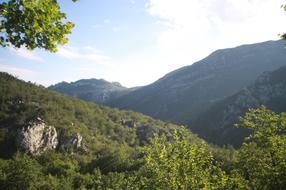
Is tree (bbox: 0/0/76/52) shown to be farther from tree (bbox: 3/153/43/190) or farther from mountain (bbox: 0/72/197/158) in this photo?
mountain (bbox: 0/72/197/158)

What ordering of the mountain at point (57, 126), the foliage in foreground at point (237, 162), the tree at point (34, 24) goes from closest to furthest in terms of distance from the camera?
the tree at point (34, 24)
the foliage in foreground at point (237, 162)
the mountain at point (57, 126)

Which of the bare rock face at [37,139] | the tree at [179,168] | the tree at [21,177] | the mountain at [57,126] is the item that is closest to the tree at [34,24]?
the tree at [179,168]

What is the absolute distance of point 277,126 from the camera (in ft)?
77.0

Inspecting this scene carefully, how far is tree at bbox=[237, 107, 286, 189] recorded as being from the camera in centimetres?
2027

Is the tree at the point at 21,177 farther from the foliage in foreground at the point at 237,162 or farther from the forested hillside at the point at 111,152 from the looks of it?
the foliage in foreground at the point at 237,162

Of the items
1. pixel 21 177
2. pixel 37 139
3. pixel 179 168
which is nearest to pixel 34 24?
pixel 179 168

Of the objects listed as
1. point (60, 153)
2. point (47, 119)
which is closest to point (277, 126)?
point (60, 153)

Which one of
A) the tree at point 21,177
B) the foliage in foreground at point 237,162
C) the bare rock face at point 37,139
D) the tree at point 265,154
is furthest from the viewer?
the bare rock face at point 37,139

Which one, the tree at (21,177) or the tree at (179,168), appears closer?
the tree at (179,168)

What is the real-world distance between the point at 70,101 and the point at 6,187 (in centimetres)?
11750

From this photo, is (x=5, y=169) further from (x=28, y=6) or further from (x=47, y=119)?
(x=28, y=6)

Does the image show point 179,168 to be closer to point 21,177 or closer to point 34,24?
point 34,24

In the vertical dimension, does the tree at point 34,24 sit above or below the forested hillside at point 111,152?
above

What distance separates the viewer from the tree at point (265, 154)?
66.5 feet
